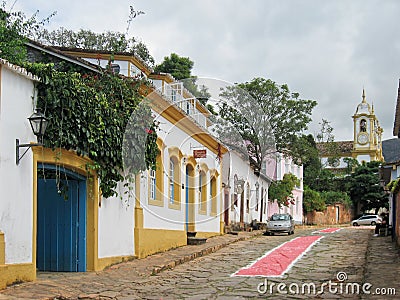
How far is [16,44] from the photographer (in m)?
13.1

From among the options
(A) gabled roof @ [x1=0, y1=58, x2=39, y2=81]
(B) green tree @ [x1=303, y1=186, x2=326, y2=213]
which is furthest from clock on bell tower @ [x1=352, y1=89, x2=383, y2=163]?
(A) gabled roof @ [x1=0, y1=58, x2=39, y2=81]

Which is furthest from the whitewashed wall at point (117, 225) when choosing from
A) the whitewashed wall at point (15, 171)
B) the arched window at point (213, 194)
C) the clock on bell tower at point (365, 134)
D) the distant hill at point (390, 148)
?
the distant hill at point (390, 148)

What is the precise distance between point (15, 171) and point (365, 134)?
237 feet

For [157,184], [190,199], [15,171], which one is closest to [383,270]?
[157,184]

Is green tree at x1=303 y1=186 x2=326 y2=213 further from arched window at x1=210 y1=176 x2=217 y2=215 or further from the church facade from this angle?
arched window at x1=210 y1=176 x2=217 y2=215

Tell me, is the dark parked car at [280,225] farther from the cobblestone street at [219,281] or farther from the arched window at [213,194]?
the cobblestone street at [219,281]

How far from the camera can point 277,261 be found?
15.6m

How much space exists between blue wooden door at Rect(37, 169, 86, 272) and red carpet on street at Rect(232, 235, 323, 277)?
360 cm

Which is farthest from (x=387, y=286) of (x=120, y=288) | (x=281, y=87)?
(x=281, y=87)

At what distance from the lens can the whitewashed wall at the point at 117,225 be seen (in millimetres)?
13289

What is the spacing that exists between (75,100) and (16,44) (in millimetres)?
2608

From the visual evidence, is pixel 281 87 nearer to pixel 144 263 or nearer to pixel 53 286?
pixel 144 263

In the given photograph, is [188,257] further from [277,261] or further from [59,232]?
[59,232]

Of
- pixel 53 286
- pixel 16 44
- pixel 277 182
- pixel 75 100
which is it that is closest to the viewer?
pixel 53 286
